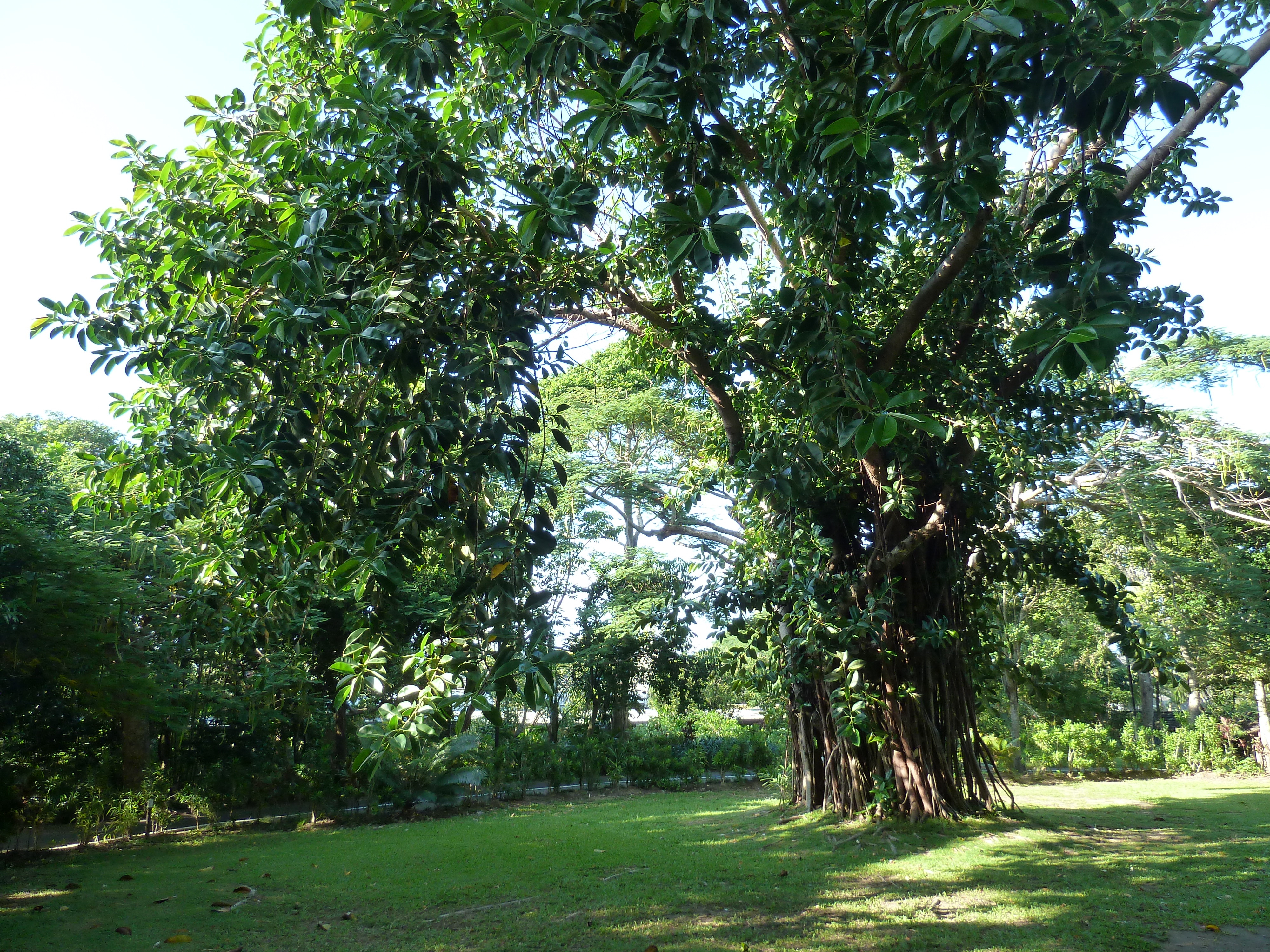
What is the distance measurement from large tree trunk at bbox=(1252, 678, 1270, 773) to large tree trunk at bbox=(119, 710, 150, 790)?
17092 millimetres

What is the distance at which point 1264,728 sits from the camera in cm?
1363

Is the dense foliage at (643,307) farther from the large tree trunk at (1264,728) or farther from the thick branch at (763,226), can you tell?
the large tree trunk at (1264,728)

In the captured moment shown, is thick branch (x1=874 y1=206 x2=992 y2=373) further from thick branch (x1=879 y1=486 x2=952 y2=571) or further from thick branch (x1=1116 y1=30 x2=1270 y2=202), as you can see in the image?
thick branch (x1=879 y1=486 x2=952 y2=571)

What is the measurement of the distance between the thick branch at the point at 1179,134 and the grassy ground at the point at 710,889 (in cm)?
392

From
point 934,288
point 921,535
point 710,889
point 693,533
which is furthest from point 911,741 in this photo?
point 693,533

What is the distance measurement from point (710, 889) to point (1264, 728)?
13.7 m

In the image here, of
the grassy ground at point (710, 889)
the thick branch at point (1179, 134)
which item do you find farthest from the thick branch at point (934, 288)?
the grassy ground at point (710, 889)

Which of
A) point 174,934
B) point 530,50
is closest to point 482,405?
point 530,50

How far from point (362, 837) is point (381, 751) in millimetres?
8491

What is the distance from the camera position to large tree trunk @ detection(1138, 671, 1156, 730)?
19797mm

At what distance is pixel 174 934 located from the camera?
4.45m

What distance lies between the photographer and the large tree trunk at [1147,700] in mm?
19797

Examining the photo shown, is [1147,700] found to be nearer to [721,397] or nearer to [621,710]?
[621,710]

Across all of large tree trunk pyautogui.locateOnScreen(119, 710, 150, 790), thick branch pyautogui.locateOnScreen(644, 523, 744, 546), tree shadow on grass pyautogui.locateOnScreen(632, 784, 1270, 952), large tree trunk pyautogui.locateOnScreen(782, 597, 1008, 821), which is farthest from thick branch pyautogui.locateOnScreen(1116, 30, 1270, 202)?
large tree trunk pyautogui.locateOnScreen(119, 710, 150, 790)
